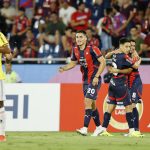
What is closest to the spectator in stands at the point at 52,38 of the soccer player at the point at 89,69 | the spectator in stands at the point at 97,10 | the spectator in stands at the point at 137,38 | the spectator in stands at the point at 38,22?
the spectator in stands at the point at 38,22

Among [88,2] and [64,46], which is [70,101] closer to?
[64,46]

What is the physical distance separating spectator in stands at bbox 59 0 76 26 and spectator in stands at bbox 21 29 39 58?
1.49 metres

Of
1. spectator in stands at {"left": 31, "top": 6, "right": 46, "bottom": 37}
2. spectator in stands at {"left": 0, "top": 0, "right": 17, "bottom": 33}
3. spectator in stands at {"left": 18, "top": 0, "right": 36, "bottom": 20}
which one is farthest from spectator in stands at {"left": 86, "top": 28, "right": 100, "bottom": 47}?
spectator in stands at {"left": 0, "top": 0, "right": 17, "bottom": 33}

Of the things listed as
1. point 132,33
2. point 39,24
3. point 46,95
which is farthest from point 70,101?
point 39,24

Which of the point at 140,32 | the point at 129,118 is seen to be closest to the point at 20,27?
the point at 140,32

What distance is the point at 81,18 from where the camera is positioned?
21438 millimetres

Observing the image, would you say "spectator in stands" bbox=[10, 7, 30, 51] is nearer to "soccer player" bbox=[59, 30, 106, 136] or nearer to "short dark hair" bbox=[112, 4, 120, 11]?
"short dark hair" bbox=[112, 4, 120, 11]

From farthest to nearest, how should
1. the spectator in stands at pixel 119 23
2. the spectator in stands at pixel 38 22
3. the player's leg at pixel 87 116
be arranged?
the spectator in stands at pixel 38 22, the spectator in stands at pixel 119 23, the player's leg at pixel 87 116

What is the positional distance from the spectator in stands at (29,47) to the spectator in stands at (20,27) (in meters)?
0.35

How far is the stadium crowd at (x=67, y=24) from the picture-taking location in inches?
798

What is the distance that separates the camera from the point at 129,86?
15648mm

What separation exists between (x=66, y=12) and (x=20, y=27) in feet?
5.18

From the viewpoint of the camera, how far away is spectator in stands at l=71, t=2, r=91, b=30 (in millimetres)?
21312

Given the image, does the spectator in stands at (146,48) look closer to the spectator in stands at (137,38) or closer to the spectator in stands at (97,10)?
the spectator in stands at (137,38)
